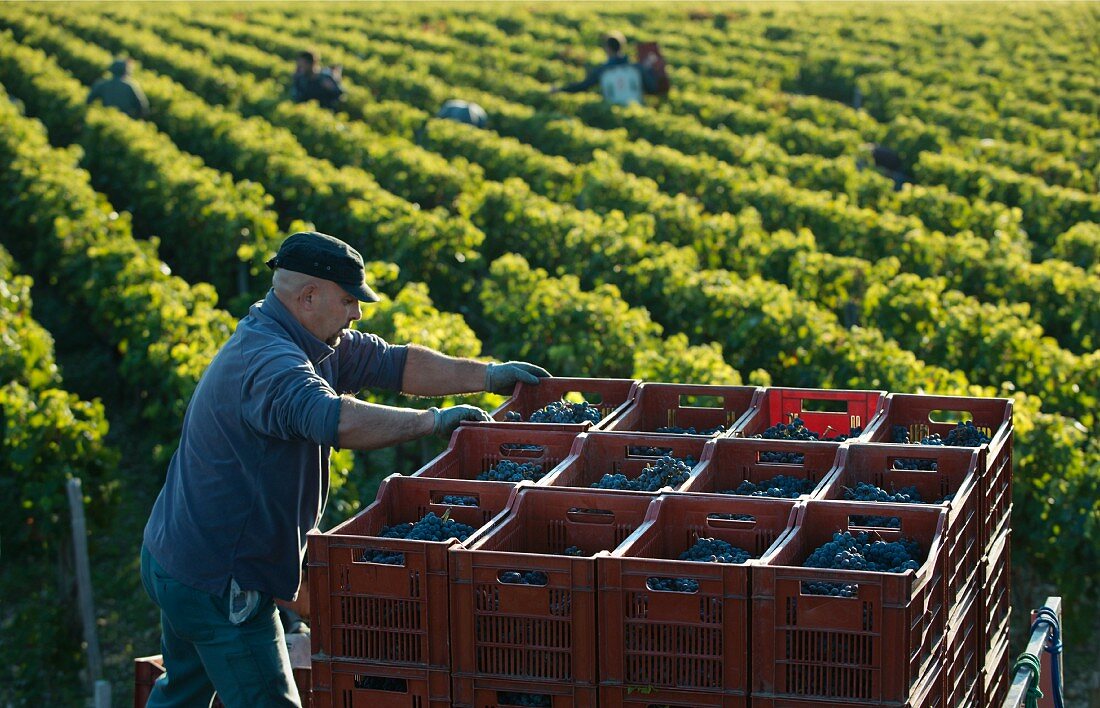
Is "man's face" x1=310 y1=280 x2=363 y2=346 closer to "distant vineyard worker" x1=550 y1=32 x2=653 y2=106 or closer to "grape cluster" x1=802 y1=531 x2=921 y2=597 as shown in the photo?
"grape cluster" x1=802 y1=531 x2=921 y2=597

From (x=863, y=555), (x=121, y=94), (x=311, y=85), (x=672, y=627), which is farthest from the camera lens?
(x=311, y=85)

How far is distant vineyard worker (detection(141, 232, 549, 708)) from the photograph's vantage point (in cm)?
393

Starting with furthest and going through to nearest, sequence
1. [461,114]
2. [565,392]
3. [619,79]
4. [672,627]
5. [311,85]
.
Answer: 1. [619,79]
2. [311,85]
3. [461,114]
4. [565,392]
5. [672,627]

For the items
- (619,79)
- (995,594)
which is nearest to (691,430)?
(995,594)

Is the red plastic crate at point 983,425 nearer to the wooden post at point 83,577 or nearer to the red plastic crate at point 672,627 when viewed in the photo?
the red plastic crate at point 672,627

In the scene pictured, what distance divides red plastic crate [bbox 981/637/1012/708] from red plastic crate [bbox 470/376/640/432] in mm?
1452

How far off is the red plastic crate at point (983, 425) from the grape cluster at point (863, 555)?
0.77 meters

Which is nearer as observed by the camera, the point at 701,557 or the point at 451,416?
the point at 701,557

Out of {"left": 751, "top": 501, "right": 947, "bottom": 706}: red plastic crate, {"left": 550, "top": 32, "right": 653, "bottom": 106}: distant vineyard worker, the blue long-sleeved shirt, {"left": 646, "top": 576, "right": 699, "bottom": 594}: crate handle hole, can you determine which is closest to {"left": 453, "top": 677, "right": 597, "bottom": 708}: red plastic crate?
{"left": 646, "top": 576, "right": 699, "bottom": 594}: crate handle hole

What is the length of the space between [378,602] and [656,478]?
3.14 ft

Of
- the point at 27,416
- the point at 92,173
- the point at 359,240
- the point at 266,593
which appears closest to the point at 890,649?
the point at 266,593

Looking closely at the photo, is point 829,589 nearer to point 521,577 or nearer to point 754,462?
point 521,577

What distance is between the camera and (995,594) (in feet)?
15.2

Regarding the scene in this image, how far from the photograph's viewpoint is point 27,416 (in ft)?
26.7
